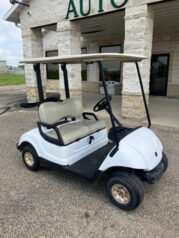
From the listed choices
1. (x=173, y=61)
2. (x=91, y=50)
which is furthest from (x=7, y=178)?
(x=91, y=50)

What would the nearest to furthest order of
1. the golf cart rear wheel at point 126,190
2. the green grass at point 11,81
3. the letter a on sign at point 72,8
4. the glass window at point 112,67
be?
the golf cart rear wheel at point 126,190 < the letter a on sign at point 72,8 < the glass window at point 112,67 < the green grass at point 11,81

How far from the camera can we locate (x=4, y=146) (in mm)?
4617

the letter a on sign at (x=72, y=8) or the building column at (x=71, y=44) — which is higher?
the letter a on sign at (x=72, y=8)

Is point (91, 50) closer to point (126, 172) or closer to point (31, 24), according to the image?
point (31, 24)

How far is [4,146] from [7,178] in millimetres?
1526

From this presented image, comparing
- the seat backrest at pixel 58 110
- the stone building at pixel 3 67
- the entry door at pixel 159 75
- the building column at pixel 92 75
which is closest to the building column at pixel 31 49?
the building column at pixel 92 75

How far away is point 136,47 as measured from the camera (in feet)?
19.9

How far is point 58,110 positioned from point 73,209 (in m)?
1.74

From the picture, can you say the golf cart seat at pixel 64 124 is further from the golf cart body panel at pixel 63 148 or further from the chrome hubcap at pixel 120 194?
the chrome hubcap at pixel 120 194

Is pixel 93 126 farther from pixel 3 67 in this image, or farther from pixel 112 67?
pixel 3 67

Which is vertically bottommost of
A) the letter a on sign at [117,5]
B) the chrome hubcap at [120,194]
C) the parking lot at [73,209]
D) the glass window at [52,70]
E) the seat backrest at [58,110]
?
the parking lot at [73,209]

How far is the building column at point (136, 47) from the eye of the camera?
5863 millimetres

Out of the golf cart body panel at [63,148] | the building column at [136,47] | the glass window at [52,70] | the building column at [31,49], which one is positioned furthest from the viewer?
the glass window at [52,70]

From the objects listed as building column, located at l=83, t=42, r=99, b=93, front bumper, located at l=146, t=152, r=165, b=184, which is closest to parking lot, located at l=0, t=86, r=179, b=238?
front bumper, located at l=146, t=152, r=165, b=184
